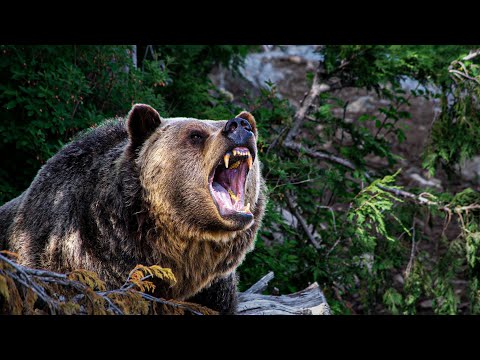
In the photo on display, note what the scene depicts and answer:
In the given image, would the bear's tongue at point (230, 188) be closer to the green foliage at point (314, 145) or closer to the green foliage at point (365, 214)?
the green foliage at point (314, 145)

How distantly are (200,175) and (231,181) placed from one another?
8.9 inches

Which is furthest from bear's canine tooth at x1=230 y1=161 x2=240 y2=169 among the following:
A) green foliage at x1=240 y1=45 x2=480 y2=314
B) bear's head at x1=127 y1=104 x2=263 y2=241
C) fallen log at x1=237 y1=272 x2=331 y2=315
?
green foliage at x1=240 y1=45 x2=480 y2=314

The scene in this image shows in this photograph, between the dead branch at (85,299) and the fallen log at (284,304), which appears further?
the fallen log at (284,304)

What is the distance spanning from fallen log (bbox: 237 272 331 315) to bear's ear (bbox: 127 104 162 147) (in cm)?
153

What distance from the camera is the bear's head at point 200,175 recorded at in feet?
12.1

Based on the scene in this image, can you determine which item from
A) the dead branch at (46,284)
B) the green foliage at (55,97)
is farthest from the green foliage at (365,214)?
the dead branch at (46,284)

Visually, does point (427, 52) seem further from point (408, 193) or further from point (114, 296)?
point (114, 296)

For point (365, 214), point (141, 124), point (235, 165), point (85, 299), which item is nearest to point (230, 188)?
point (235, 165)

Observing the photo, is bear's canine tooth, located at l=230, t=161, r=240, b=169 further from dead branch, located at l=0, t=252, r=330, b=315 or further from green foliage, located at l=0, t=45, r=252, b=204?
green foliage, located at l=0, t=45, r=252, b=204

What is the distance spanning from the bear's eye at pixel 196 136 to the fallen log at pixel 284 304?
149 cm

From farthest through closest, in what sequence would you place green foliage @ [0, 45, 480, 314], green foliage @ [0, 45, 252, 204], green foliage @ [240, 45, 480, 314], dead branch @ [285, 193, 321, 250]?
dead branch @ [285, 193, 321, 250], green foliage @ [240, 45, 480, 314], green foliage @ [0, 45, 480, 314], green foliage @ [0, 45, 252, 204]

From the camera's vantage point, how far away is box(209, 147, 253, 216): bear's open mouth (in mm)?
3711
